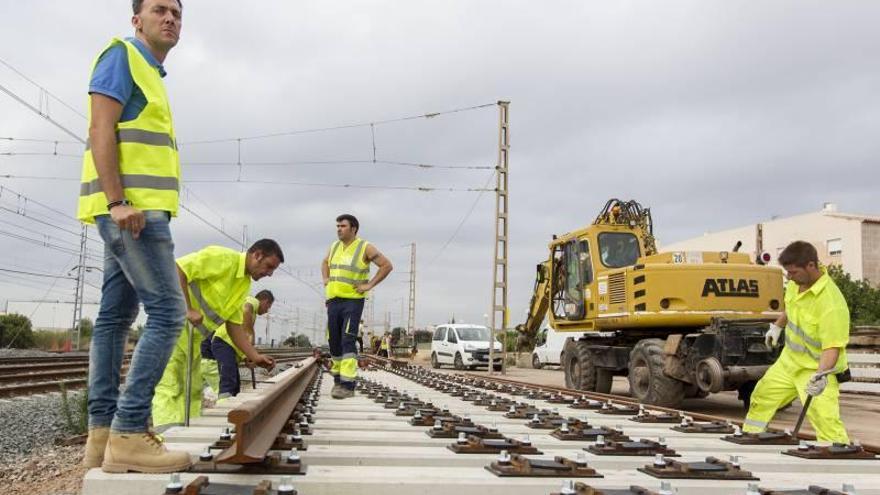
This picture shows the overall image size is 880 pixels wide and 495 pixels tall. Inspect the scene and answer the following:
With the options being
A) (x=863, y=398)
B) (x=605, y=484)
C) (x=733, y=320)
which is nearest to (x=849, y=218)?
(x=863, y=398)

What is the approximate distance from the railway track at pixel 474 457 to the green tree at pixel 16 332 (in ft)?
128

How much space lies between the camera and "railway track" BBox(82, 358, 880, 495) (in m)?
2.54

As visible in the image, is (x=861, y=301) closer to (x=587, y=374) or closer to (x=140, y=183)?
(x=587, y=374)

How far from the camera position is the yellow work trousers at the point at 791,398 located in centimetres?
473

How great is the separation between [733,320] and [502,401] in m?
3.93

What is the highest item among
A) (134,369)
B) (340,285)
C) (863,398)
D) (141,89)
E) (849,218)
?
(849,218)

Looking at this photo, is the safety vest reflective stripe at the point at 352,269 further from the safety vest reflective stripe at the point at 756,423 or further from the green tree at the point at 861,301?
the green tree at the point at 861,301

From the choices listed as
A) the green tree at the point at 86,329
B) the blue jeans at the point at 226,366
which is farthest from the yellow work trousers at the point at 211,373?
the green tree at the point at 86,329

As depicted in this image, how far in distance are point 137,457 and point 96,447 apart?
49 centimetres

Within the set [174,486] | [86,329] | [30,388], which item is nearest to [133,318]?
[174,486]

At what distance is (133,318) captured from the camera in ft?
10.7

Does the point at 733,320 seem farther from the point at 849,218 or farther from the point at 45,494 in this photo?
the point at 849,218

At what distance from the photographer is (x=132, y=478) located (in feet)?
8.32

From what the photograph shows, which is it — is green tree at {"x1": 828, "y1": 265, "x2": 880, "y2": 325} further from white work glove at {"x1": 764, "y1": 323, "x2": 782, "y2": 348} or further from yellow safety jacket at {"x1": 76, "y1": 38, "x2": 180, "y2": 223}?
yellow safety jacket at {"x1": 76, "y1": 38, "x2": 180, "y2": 223}
